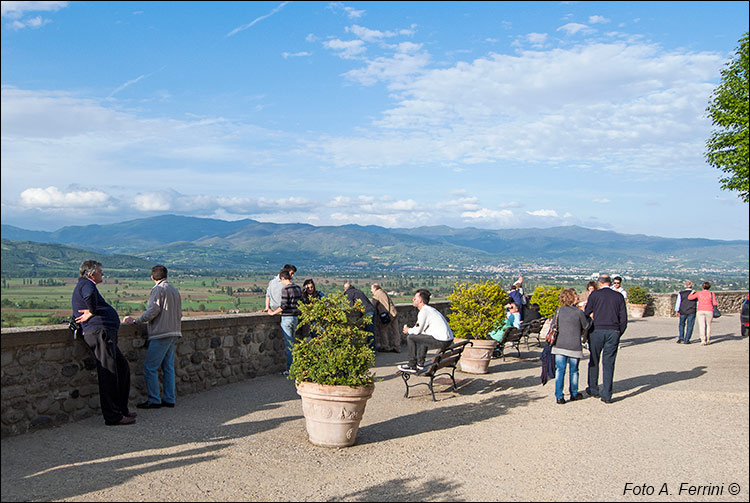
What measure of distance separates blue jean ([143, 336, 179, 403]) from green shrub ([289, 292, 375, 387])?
2.29m

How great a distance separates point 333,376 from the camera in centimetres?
646

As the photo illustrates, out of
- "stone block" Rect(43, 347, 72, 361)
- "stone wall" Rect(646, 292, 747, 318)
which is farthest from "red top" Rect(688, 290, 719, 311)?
"stone block" Rect(43, 347, 72, 361)

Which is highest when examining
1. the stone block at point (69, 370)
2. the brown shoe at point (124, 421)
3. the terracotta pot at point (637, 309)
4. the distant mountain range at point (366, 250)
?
the distant mountain range at point (366, 250)

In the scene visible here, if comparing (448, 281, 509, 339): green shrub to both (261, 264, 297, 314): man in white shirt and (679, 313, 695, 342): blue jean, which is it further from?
(679, 313, 695, 342): blue jean

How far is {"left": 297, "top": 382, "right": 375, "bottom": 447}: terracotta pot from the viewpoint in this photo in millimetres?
6328

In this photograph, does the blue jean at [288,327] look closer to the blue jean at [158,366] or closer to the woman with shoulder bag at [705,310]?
the blue jean at [158,366]

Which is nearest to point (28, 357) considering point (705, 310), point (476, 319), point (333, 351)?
point (333, 351)

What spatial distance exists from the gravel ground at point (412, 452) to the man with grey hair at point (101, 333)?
26cm

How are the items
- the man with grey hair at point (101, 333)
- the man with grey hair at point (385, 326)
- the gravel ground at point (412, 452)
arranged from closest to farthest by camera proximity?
the gravel ground at point (412, 452)
the man with grey hair at point (101, 333)
the man with grey hair at point (385, 326)

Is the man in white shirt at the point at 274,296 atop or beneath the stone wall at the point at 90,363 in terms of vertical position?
atop

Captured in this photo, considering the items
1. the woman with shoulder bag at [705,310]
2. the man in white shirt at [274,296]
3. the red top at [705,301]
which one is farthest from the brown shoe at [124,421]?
the red top at [705,301]

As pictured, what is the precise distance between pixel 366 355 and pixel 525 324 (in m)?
8.99

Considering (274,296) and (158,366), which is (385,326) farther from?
(158,366)

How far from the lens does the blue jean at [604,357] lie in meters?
8.98
